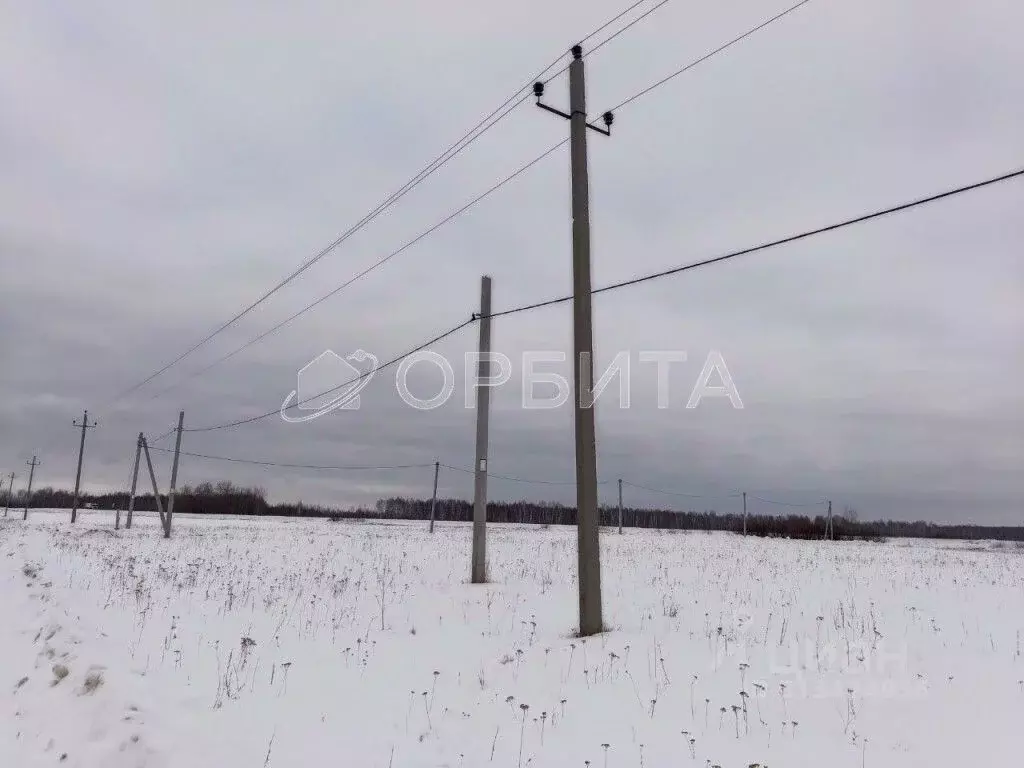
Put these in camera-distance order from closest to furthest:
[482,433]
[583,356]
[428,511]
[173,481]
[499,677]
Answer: [499,677] < [583,356] < [482,433] < [173,481] < [428,511]

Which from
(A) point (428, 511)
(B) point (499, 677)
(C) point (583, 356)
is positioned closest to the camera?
(B) point (499, 677)

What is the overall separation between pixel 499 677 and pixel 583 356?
160 inches

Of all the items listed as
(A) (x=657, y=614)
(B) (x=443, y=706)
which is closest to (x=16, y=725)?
(B) (x=443, y=706)

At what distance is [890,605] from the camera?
10695mm

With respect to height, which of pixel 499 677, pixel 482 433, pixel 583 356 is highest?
pixel 583 356

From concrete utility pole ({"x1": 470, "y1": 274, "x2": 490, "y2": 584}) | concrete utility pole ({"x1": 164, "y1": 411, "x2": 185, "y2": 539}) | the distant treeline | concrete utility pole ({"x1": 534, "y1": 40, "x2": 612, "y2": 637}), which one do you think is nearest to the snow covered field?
concrete utility pole ({"x1": 534, "y1": 40, "x2": 612, "y2": 637})

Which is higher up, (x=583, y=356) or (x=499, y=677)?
(x=583, y=356)

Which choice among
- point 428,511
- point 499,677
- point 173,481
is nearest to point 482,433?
point 499,677

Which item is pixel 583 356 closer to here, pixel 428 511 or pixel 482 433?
pixel 482 433

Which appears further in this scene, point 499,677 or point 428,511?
point 428,511

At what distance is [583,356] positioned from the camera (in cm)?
872

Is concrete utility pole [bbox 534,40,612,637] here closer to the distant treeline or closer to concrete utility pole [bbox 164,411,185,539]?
concrete utility pole [bbox 164,411,185,539]

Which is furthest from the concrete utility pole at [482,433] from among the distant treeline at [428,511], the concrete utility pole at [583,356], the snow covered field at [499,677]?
the distant treeline at [428,511]

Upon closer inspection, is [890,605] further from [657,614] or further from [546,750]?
[546,750]
